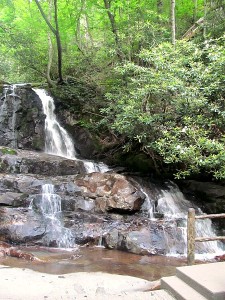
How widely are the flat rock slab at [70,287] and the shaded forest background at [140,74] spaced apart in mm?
3692

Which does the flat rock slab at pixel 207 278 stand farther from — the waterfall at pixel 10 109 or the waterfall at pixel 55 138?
the waterfall at pixel 10 109

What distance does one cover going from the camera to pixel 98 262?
23.9ft

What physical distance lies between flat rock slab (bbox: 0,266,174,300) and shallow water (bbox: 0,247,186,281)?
813 millimetres

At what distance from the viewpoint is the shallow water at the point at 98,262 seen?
6.66 metres

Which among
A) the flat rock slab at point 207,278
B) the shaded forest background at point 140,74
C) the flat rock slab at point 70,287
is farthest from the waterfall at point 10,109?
the flat rock slab at point 207,278

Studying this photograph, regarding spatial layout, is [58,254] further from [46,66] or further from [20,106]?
[46,66]

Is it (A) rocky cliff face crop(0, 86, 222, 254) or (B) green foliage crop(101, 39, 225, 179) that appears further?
(A) rocky cliff face crop(0, 86, 222, 254)

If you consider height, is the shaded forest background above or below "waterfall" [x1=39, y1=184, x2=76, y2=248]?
above

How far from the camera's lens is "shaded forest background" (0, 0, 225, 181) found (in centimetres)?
878

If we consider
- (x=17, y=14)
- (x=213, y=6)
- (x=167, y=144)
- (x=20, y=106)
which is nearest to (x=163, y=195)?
(x=167, y=144)

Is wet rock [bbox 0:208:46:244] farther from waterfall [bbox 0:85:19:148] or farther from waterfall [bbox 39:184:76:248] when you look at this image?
waterfall [bbox 0:85:19:148]

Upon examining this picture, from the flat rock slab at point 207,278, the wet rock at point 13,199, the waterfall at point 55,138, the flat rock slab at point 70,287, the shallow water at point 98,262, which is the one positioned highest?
the waterfall at point 55,138

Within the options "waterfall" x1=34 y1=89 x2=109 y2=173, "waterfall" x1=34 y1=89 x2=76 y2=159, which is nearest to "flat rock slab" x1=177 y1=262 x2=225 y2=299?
"waterfall" x1=34 y1=89 x2=109 y2=173

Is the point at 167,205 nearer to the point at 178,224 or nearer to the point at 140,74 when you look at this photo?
the point at 178,224
